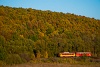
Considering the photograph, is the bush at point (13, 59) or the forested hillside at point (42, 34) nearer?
the bush at point (13, 59)

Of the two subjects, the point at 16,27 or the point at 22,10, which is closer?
the point at 16,27

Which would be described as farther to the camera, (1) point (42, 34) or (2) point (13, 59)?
(1) point (42, 34)

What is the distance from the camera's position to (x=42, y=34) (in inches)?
3290

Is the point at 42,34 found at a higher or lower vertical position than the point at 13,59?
higher

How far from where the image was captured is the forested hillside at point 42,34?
56.6 m

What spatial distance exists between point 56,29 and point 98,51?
87.6ft

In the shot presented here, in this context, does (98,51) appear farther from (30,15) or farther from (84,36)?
(30,15)

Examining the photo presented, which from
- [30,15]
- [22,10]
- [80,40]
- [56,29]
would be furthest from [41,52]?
[22,10]

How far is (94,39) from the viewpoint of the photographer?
7738 cm

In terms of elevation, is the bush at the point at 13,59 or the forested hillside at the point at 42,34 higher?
the forested hillside at the point at 42,34

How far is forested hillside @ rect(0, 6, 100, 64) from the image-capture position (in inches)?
2228

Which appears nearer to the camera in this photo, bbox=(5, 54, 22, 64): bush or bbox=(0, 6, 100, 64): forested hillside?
bbox=(5, 54, 22, 64): bush

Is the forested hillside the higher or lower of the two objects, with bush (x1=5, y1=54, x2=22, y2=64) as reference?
higher

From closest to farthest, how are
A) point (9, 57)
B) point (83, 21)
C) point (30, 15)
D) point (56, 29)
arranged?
point (9, 57) < point (56, 29) < point (30, 15) < point (83, 21)
